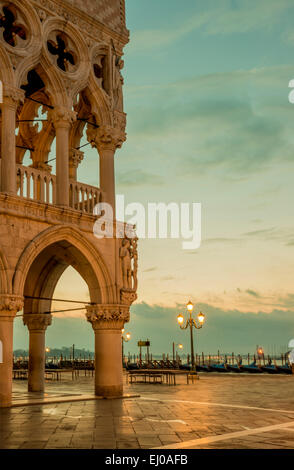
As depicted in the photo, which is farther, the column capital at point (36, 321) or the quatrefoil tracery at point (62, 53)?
the column capital at point (36, 321)

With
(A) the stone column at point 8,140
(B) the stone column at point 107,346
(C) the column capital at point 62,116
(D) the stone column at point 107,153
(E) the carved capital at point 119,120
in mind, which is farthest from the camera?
(E) the carved capital at point 119,120

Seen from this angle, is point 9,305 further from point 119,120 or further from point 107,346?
point 119,120

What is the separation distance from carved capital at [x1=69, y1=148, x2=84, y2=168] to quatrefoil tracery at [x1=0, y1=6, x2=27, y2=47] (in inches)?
156

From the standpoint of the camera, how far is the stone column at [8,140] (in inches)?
562

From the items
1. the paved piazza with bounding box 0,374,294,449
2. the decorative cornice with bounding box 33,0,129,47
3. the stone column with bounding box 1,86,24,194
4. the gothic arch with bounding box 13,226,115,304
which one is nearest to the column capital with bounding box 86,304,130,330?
the gothic arch with bounding box 13,226,115,304

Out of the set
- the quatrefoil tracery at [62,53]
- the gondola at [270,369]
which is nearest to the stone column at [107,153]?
the quatrefoil tracery at [62,53]

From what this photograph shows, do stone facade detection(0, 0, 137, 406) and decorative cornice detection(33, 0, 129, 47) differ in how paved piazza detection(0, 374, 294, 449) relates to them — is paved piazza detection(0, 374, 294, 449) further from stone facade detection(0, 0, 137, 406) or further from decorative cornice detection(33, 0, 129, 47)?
decorative cornice detection(33, 0, 129, 47)

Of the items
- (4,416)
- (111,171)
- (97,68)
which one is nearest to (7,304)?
(4,416)

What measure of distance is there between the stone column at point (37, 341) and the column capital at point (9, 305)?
4928 millimetres

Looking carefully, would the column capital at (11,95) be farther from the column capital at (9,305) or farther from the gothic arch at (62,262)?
the column capital at (9,305)

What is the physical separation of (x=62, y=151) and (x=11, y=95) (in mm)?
2143

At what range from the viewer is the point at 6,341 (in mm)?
13430
